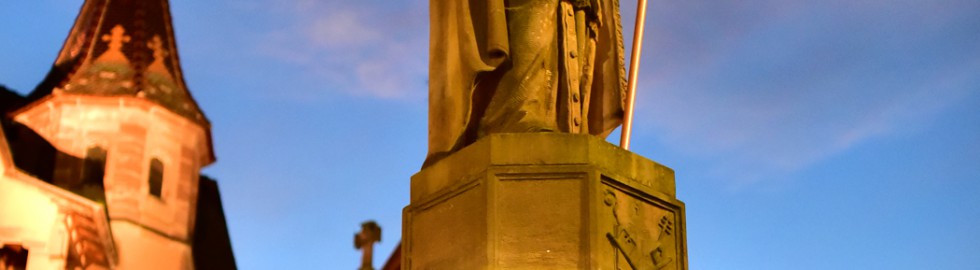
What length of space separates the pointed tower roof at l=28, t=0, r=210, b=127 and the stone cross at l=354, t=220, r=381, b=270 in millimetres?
5366

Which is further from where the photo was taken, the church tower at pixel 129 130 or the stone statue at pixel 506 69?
the church tower at pixel 129 130

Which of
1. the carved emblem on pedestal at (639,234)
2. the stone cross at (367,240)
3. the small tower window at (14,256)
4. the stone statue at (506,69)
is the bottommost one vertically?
the carved emblem on pedestal at (639,234)

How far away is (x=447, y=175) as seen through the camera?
7996 mm

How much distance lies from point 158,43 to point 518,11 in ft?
85.7

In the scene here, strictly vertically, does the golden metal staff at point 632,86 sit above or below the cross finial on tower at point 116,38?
below

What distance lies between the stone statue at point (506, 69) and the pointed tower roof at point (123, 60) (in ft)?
80.9

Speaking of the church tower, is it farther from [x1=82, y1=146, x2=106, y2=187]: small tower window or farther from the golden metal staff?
the golden metal staff

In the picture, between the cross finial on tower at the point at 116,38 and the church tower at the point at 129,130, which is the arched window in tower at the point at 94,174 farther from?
the cross finial on tower at the point at 116,38

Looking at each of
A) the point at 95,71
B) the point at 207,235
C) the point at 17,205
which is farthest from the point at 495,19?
the point at 207,235

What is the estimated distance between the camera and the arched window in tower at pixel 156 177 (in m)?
31.8

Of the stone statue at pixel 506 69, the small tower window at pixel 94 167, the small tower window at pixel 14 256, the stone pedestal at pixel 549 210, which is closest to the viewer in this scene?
the stone pedestal at pixel 549 210

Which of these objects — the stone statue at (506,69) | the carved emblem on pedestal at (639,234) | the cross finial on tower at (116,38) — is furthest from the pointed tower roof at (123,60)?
the carved emblem on pedestal at (639,234)

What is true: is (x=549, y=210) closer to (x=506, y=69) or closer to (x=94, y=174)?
(x=506, y=69)

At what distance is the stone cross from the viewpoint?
2973cm
